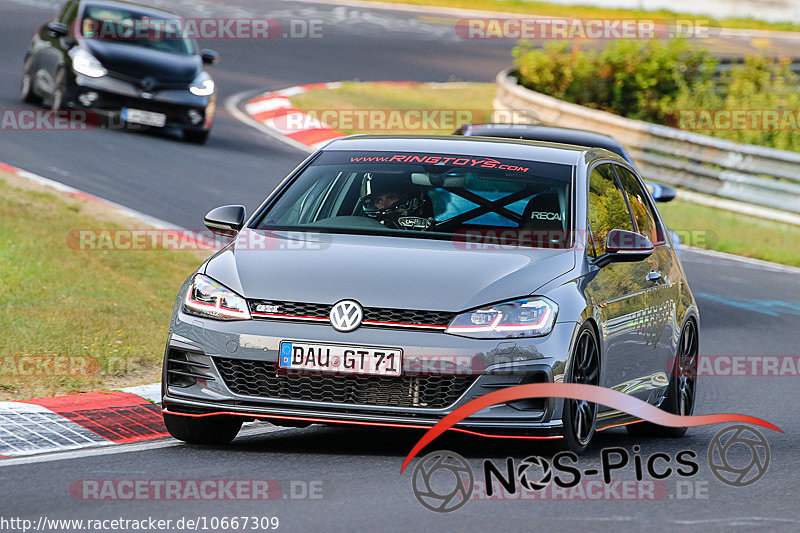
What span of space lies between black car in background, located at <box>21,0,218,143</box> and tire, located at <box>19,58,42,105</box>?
1 cm

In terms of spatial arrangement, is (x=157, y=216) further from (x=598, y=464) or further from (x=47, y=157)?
(x=598, y=464)

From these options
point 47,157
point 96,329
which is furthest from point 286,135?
point 96,329

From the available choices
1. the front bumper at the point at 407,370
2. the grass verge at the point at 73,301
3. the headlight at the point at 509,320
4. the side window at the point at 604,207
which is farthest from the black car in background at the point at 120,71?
the headlight at the point at 509,320

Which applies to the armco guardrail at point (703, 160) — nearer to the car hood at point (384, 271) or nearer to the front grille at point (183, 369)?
the car hood at point (384, 271)

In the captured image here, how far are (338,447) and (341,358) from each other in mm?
874

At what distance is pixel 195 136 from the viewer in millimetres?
21422

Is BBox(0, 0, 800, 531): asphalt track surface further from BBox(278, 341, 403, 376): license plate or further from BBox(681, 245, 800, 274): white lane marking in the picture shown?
BBox(278, 341, 403, 376): license plate

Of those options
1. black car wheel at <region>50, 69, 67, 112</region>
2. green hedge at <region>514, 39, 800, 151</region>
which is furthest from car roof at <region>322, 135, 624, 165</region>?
green hedge at <region>514, 39, 800, 151</region>

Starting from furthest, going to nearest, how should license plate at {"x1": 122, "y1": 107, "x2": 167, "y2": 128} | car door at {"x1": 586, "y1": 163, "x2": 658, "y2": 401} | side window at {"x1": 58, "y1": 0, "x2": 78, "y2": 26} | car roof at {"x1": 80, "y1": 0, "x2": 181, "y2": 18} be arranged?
car roof at {"x1": 80, "y1": 0, "x2": 181, "y2": 18}
side window at {"x1": 58, "y1": 0, "x2": 78, "y2": 26}
license plate at {"x1": 122, "y1": 107, "x2": 167, "y2": 128}
car door at {"x1": 586, "y1": 163, "x2": 658, "y2": 401}

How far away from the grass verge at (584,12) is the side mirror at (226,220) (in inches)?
1464

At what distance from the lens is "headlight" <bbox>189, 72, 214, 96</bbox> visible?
2103 centimetres

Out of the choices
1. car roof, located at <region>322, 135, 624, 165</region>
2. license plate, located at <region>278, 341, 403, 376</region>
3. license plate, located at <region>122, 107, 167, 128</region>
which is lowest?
license plate, located at <region>122, 107, 167, 128</region>

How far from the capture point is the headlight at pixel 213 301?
687 centimetres

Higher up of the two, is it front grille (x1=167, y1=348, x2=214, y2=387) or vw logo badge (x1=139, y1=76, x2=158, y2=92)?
vw logo badge (x1=139, y1=76, x2=158, y2=92)
